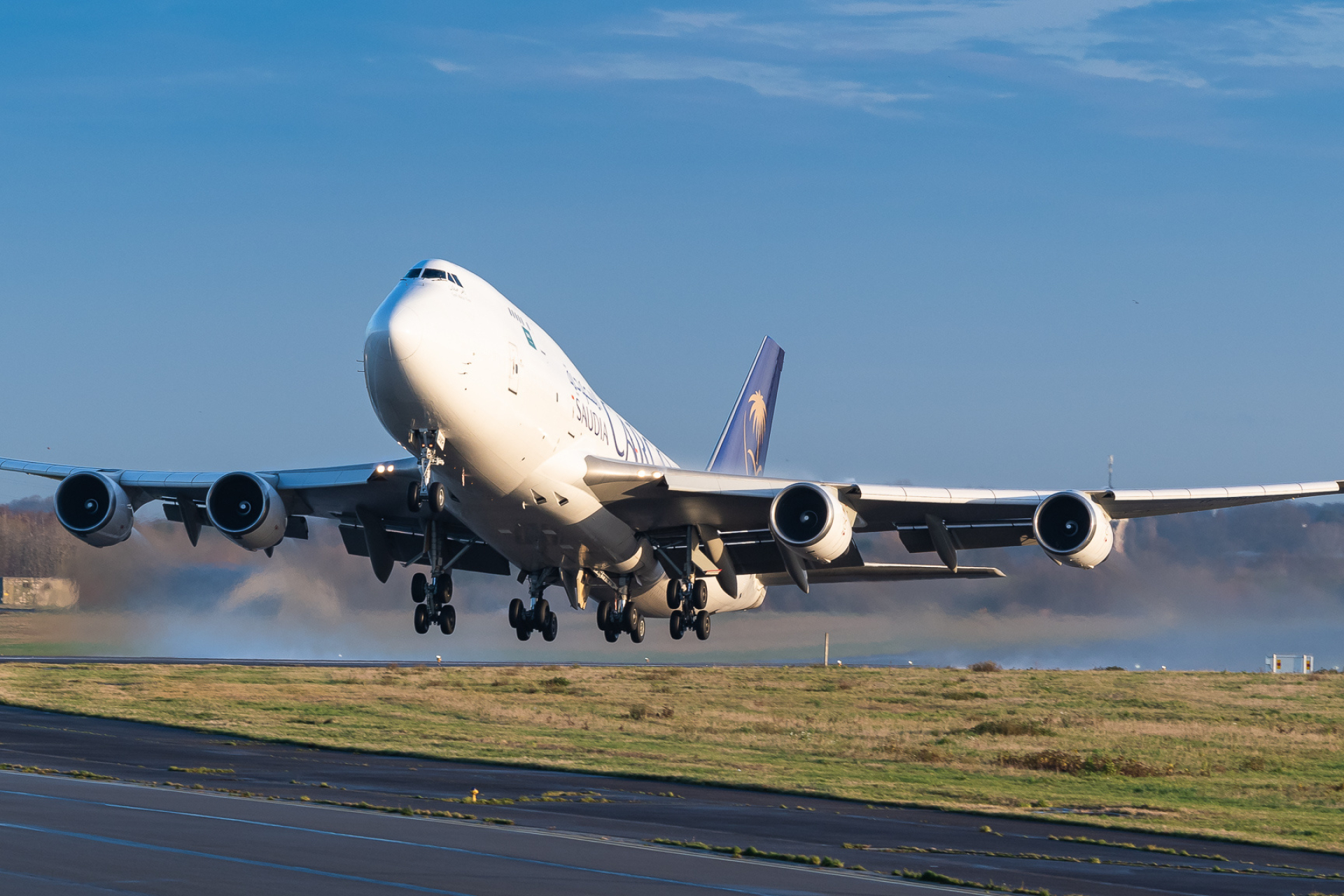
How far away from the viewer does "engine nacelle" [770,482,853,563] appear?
3203 cm

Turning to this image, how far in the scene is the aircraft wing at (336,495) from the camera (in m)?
34.8

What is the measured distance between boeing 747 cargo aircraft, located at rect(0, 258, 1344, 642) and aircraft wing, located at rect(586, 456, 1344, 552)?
2.3 inches

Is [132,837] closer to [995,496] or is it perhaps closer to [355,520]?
[355,520]

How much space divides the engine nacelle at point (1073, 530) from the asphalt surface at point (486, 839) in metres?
6.09

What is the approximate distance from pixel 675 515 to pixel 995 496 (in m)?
7.75

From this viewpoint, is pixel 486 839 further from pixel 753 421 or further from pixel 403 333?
pixel 753 421

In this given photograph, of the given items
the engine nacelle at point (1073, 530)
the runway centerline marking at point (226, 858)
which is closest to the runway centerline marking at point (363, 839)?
the runway centerline marking at point (226, 858)

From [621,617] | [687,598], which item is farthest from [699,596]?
[621,617]

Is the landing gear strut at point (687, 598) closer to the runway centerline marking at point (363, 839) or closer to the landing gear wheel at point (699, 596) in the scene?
the landing gear wheel at point (699, 596)

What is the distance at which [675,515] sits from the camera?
3562 centimetres

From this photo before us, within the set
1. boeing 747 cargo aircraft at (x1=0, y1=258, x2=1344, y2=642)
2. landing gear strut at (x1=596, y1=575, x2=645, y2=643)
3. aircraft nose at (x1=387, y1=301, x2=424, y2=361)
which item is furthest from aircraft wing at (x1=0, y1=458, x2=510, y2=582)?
aircraft nose at (x1=387, y1=301, x2=424, y2=361)

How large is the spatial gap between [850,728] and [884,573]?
18.9 meters

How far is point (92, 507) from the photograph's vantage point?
35.2 m

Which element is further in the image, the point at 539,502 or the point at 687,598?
the point at 687,598
